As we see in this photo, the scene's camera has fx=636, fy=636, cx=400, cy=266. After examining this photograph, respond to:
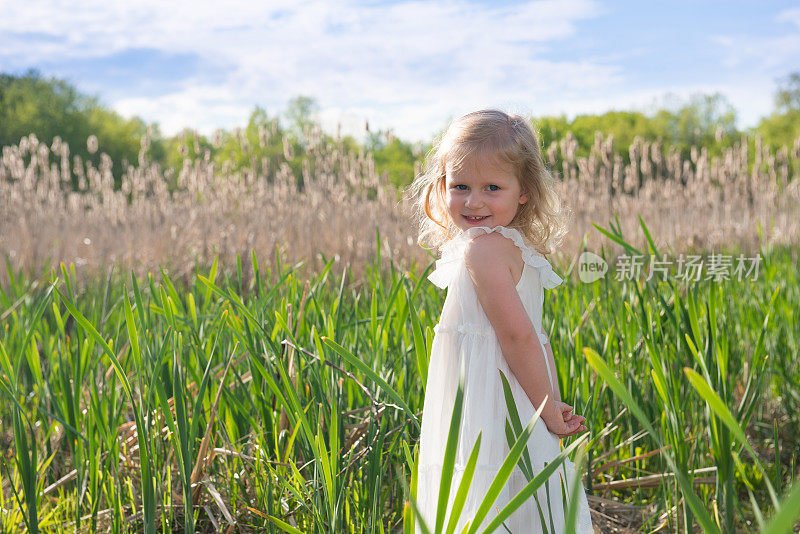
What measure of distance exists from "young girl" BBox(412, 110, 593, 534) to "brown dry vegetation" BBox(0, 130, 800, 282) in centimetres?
264

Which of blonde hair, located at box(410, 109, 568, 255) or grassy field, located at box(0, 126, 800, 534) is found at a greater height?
blonde hair, located at box(410, 109, 568, 255)

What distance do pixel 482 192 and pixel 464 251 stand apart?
0.41ft

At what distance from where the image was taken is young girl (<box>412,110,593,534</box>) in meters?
1.09

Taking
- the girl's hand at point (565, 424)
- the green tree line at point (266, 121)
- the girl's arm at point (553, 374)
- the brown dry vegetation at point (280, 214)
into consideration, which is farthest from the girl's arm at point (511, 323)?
the green tree line at point (266, 121)

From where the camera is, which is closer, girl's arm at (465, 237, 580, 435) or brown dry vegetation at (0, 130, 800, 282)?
girl's arm at (465, 237, 580, 435)

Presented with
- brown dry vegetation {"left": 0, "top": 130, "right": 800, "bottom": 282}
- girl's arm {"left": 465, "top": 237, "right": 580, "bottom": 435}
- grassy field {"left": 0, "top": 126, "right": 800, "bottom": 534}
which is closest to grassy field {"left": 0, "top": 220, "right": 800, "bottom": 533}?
grassy field {"left": 0, "top": 126, "right": 800, "bottom": 534}

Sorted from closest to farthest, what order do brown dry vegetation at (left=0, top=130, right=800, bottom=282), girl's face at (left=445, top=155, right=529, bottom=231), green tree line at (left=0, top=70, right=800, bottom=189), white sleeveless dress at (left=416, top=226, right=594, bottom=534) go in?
1. white sleeveless dress at (left=416, top=226, right=594, bottom=534)
2. girl's face at (left=445, top=155, right=529, bottom=231)
3. brown dry vegetation at (left=0, top=130, right=800, bottom=282)
4. green tree line at (left=0, top=70, right=800, bottom=189)

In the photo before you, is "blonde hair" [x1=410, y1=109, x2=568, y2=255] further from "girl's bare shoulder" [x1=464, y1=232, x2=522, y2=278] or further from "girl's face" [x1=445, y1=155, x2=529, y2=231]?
"girl's bare shoulder" [x1=464, y1=232, x2=522, y2=278]

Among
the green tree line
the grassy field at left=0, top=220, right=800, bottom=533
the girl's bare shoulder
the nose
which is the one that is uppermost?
the green tree line

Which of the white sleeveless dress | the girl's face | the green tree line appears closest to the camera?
the white sleeveless dress

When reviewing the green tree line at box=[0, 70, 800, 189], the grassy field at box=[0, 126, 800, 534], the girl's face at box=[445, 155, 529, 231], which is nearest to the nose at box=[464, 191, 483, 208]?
the girl's face at box=[445, 155, 529, 231]

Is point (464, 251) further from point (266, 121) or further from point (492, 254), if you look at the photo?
point (266, 121)

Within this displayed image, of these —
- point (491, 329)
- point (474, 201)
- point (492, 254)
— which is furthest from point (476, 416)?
point (474, 201)

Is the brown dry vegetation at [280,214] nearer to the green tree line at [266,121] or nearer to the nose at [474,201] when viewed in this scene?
the nose at [474,201]
